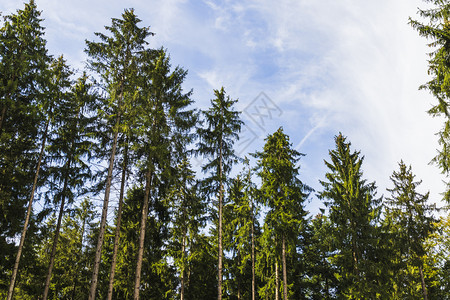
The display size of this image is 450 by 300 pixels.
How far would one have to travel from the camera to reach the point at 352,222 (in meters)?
17.7

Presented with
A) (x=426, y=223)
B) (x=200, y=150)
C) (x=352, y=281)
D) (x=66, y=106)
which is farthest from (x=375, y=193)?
(x=66, y=106)

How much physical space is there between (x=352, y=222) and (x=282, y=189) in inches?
185

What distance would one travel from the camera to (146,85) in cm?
1541

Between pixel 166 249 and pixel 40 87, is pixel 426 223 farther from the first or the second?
pixel 40 87

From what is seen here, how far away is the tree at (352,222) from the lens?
16312mm

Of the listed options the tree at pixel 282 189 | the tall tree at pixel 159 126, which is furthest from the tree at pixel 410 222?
the tall tree at pixel 159 126

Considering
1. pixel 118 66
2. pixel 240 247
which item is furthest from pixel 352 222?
pixel 118 66

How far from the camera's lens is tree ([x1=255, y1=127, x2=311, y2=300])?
17094 millimetres

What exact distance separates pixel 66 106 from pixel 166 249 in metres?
11.6

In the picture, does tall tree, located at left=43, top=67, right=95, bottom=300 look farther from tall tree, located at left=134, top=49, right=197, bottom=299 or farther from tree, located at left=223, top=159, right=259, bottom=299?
tree, located at left=223, top=159, right=259, bottom=299

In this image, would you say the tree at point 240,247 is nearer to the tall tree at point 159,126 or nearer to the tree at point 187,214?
the tree at point 187,214

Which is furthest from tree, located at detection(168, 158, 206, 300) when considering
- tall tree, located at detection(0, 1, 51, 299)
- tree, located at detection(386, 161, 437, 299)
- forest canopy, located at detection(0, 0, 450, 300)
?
tree, located at detection(386, 161, 437, 299)

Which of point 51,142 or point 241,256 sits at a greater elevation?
point 51,142

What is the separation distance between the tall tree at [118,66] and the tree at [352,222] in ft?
44.2
